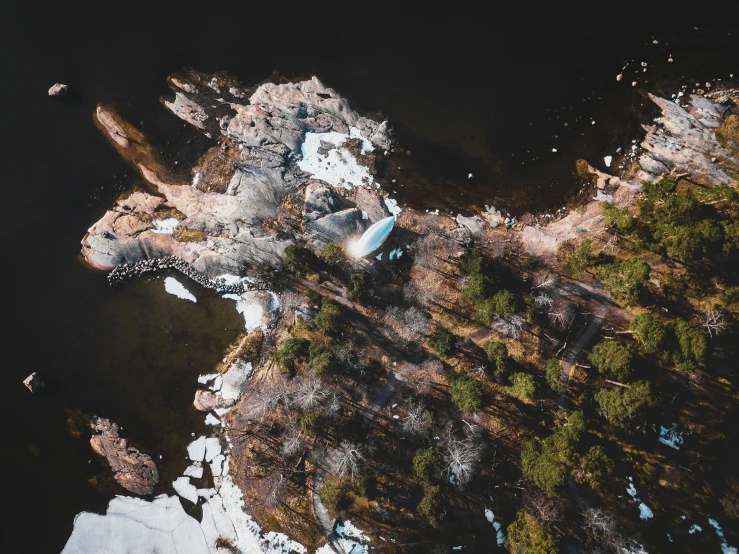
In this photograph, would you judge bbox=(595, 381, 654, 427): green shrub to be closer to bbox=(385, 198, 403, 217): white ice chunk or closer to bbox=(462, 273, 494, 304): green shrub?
bbox=(462, 273, 494, 304): green shrub

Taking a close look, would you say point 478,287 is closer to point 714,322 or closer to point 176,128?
point 714,322

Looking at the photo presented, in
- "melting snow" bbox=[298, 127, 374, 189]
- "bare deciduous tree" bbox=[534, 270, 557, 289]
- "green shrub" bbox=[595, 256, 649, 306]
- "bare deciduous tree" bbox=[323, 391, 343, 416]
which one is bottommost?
"bare deciduous tree" bbox=[323, 391, 343, 416]

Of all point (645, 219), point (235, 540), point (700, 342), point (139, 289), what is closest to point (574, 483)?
point (700, 342)

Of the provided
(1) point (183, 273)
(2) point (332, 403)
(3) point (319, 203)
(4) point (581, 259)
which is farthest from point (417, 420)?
(1) point (183, 273)

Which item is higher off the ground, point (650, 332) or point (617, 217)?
point (617, 217)

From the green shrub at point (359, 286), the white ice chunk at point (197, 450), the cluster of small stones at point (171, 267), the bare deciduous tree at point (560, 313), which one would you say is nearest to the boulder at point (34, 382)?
the cluster of small stones at point (171, 267)

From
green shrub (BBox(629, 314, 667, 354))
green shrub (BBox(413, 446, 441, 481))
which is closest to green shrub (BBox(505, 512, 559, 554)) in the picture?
green shrub (BBox(413, 446, 441, 481))

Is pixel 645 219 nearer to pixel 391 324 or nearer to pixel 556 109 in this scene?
pixel 556 109
